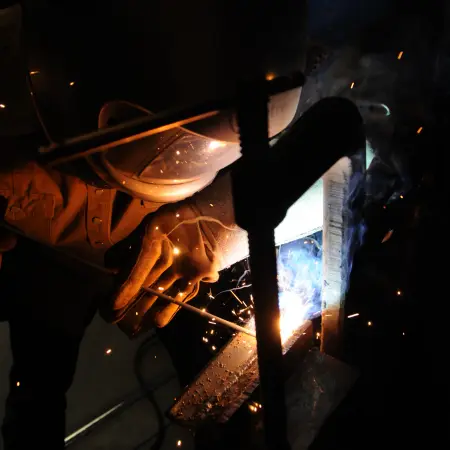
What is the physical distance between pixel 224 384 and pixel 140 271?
102 centimetres

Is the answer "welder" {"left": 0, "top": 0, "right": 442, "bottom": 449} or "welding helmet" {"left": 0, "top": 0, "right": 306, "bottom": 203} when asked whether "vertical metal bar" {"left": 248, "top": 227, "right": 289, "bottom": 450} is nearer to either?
"welding helmet" {"left": 0, "top": 0, "right": 306, "bottom": 203}

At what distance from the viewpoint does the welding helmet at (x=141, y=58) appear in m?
1.95

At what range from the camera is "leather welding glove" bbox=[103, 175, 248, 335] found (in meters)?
3.15

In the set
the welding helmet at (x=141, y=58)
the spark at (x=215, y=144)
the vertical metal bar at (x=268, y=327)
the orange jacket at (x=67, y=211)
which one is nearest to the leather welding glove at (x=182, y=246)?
the orange jacket at (x=67, y=211)

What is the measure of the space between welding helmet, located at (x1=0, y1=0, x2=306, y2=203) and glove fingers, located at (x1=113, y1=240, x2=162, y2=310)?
82cm

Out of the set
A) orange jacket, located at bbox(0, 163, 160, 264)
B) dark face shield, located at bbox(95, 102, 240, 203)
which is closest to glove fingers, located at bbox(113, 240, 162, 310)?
orange jacket, located at bbox(0, 163, 160, 264)

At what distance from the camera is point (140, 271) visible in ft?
10.3

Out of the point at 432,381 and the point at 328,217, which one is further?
the point at 432,381

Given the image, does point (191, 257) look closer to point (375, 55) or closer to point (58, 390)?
point (58, 390)

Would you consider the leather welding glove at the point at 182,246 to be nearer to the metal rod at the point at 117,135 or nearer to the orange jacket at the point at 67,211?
the orange jacket at the point at 67,211

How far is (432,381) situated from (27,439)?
11.2ft

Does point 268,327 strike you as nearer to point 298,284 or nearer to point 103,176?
point 103,176

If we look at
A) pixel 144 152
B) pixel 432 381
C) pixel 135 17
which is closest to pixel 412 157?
pixel 432 381

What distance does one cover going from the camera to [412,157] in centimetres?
412
